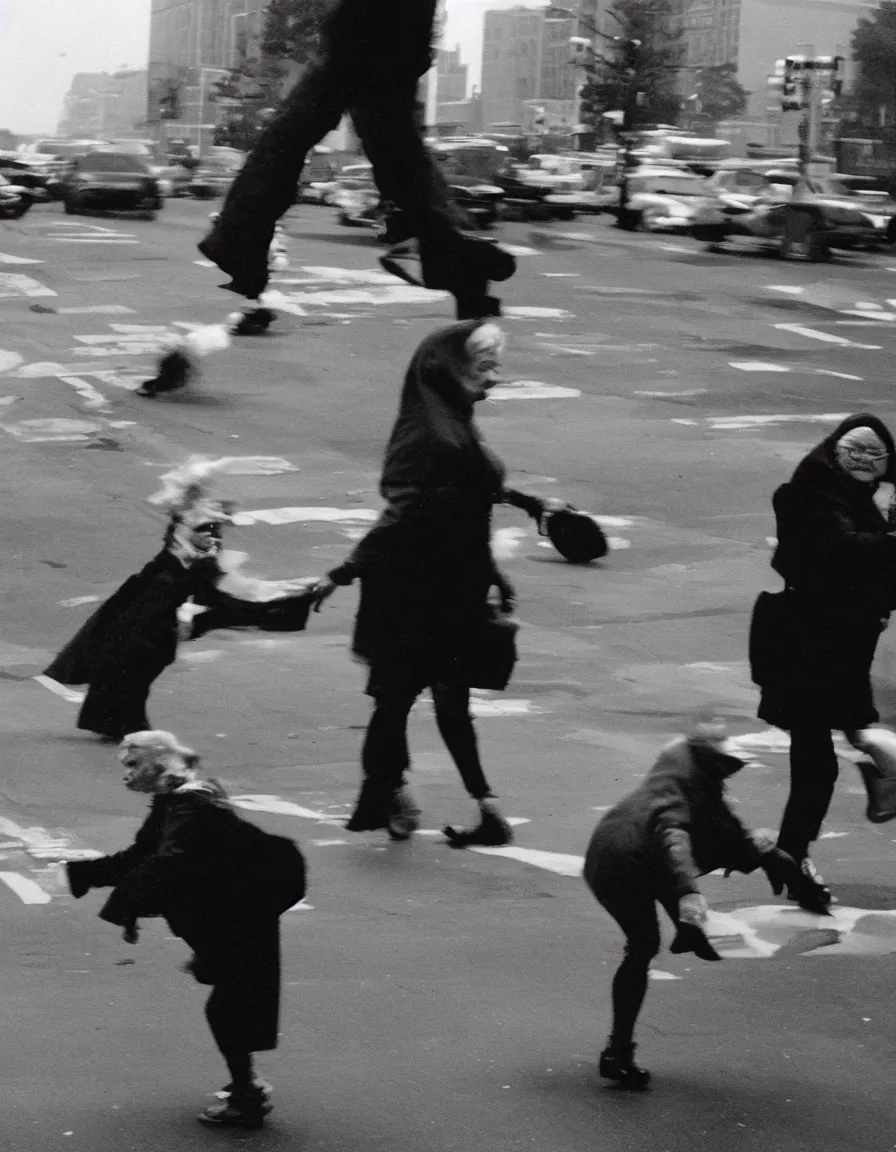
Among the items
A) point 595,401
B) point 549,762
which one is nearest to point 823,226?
point 595,401

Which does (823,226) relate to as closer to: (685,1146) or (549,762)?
(549,762)

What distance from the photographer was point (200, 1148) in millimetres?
5066

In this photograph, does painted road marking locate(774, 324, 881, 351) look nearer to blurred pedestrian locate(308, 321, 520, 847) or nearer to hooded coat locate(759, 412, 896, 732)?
blurred pedestrian locate(308, 321, 520, 847)

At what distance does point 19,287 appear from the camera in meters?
31.5

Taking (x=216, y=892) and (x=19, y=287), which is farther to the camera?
(x=19, y=287)

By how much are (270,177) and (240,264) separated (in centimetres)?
18

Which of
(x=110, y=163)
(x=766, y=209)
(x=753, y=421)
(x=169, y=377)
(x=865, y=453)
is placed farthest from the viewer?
(x=110, y=163)

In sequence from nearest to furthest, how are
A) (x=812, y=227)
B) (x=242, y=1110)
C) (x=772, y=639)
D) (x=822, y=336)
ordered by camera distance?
1. (x=242, y=1110)
2. (x=772, y=639)
3. (x=822, y=336)
4. (x=812, y=227)

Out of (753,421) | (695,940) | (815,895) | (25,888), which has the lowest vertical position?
(753,421)

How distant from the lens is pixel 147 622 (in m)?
9.54

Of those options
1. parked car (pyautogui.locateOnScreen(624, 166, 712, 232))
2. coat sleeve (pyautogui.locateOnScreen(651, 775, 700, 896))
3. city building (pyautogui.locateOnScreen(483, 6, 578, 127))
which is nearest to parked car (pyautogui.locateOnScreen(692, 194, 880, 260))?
parked car (pyautogui.locateOnScreen(624, 166, 712, 232))

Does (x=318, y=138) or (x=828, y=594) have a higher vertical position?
(x=318, y=138)

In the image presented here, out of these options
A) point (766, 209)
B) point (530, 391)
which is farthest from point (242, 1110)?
point (766, 209)

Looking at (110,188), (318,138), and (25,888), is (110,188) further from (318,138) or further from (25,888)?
(318,138)
